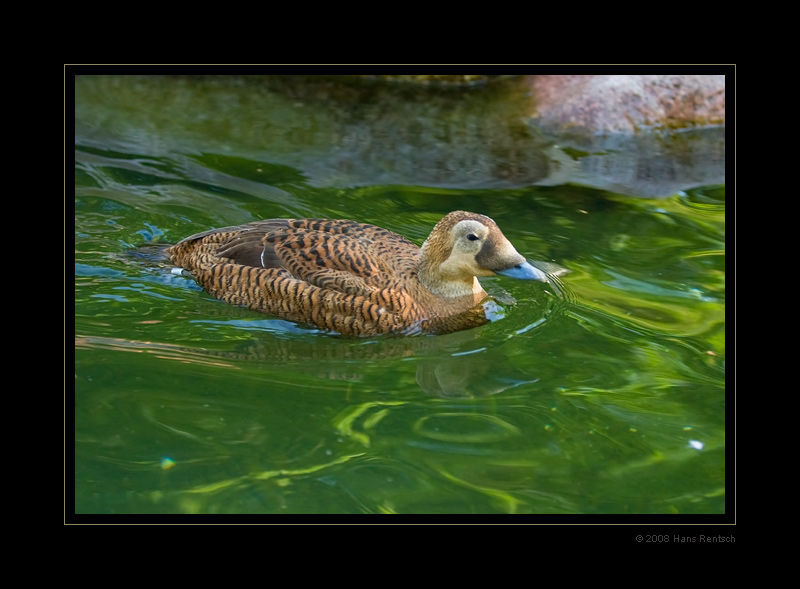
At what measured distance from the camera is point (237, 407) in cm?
600

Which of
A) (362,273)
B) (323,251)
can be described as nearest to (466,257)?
(362,273)

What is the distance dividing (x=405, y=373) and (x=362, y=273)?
1.00m

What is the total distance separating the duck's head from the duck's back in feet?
0.52

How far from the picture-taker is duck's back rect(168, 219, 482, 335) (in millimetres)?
7059

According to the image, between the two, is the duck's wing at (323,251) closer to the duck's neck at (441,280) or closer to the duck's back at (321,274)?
the duck's back at (321,274)

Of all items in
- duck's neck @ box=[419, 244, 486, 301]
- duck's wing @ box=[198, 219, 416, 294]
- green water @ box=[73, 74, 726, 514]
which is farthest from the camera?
duck's neck @ box=[419, 244, 486, 301]

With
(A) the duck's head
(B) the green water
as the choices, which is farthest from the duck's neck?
(B) the green water

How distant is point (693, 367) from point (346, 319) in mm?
2626

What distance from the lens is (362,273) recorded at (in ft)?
23.5

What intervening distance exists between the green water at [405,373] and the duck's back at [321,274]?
0.15 m

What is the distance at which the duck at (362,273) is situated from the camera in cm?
707

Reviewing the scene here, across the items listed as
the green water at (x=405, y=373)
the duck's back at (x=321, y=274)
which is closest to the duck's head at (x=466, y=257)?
the duck's back at (x=321, y=274)

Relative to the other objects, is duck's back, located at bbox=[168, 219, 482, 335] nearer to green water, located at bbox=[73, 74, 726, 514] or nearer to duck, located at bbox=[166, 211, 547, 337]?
duck, located at bbox=[166, 211, 547, 337]

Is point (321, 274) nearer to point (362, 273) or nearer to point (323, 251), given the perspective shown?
point (323, 251)
